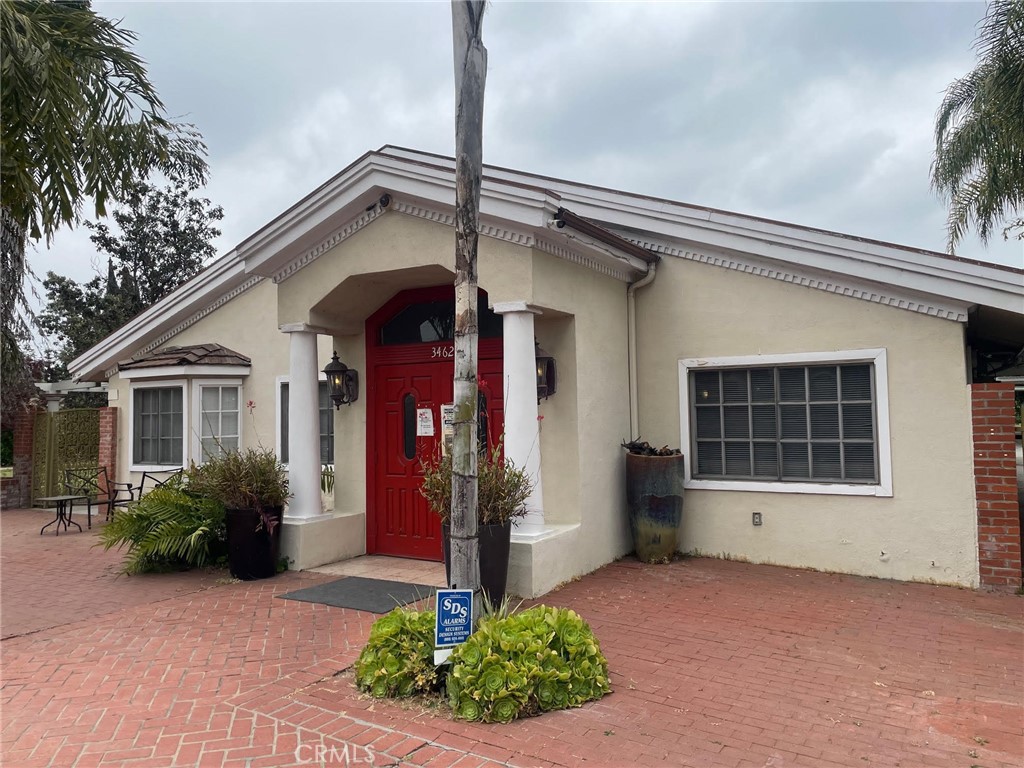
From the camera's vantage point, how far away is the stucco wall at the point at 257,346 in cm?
1178

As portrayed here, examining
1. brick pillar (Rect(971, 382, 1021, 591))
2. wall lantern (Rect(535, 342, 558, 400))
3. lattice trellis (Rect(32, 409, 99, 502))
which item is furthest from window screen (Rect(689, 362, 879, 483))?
lattice trellis (Rect(32, 409, 99, 502))

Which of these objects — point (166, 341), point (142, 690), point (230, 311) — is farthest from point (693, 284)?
point (166, 341)

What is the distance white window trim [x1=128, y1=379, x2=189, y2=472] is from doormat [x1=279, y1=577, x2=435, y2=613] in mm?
6160

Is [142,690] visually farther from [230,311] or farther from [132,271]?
[132,271]

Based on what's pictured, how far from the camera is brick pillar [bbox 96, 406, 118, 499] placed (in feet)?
43.0

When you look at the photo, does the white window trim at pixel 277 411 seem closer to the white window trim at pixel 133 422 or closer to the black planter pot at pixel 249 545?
the white window trim at pixel 133 422

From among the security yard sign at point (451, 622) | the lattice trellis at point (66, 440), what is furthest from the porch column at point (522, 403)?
the lattice trellis at point (66, 440)

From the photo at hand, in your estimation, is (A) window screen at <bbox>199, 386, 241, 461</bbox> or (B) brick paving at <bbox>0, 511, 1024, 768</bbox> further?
(A) window screen at <bbox>199, 386, 241, 461</bbox>

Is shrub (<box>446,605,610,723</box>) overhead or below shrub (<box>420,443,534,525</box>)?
below

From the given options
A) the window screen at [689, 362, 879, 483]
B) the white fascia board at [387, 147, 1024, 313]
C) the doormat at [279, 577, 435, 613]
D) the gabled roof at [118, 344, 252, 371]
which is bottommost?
the doormat at [279, 577, 435, 613]

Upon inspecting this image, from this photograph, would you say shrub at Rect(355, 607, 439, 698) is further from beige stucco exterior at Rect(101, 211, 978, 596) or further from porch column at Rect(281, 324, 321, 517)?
porch column at Rect(281, 324, 321, 517)

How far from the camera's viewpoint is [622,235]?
337 inches

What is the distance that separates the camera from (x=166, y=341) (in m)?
13.4

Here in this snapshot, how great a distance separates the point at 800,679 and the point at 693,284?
4.74 meters
